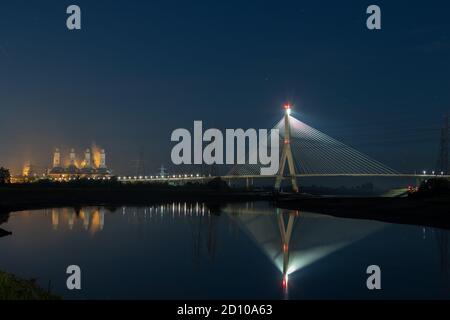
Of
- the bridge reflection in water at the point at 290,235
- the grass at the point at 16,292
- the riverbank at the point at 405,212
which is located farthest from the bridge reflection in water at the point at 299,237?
the grass at the point at 16,292

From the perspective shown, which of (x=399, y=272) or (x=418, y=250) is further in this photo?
(x=418, y=250)

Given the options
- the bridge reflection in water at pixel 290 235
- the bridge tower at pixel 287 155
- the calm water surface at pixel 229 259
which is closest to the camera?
the calm water surface at pixel 229 259

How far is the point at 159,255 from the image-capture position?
711 inches

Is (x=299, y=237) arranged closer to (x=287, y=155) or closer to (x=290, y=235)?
A: (x=290, y=235)

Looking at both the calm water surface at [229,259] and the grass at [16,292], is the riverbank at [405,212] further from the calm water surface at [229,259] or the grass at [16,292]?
the grass at [16,292]

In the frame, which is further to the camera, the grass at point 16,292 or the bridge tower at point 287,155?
the bridge tower at point 287,155

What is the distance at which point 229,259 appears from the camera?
17453mm

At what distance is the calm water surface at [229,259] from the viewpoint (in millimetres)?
12125

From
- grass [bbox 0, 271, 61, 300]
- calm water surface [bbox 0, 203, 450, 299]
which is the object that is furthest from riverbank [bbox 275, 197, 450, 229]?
grass [bbox 0, 271, 61, 300]

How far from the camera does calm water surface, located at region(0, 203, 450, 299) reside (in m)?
12.1

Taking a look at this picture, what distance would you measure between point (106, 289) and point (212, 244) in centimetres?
962
